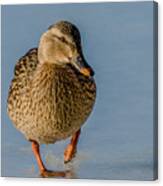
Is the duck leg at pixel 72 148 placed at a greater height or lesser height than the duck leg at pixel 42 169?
greater

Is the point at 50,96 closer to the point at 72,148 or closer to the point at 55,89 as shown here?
the point at 55,89

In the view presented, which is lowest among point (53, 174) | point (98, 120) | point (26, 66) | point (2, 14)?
point (53, 174)

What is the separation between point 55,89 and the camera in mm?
2369

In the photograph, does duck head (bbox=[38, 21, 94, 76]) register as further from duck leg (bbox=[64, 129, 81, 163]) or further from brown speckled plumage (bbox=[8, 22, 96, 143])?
duck leg (bbox=[64, 129, 81, 163])

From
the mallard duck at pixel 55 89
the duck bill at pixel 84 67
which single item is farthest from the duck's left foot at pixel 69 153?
the duck bill at pixel 84 67

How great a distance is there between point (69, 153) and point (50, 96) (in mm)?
182

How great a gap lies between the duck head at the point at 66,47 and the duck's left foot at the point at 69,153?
0.23 meters

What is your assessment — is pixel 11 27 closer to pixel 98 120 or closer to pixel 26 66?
pixel 26 66

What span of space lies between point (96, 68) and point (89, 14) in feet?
0.54

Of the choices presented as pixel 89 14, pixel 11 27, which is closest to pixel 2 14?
pixel 11 27

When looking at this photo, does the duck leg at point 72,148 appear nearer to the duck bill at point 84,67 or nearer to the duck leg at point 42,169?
the duck leg at point 42,169

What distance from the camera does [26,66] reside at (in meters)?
2.42

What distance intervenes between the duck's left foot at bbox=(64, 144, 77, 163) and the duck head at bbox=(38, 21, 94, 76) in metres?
0.23

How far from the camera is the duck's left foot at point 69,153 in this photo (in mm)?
2373
